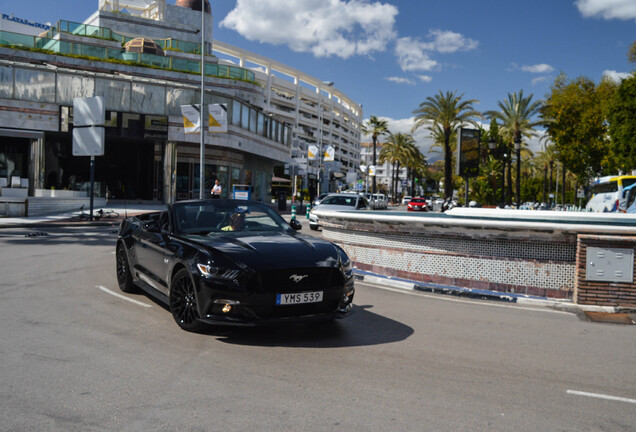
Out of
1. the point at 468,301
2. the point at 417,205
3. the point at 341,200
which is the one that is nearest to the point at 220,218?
the point at 468,301

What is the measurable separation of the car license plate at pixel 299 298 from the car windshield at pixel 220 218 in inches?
60.5

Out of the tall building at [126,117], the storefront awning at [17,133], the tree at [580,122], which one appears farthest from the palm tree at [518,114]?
the storefront awning at [17,133]

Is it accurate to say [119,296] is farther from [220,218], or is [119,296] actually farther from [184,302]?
[184,302]

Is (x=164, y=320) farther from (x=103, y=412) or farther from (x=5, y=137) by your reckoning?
(x=5, y=137)

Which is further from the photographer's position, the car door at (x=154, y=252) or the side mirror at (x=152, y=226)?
the side mirror at (x=152, y=226)

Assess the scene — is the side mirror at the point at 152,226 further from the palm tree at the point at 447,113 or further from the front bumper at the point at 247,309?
the palm tree at the point at 447,113

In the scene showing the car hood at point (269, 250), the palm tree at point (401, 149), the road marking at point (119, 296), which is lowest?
the road marking at point (119, 296)

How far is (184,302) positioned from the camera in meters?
5.69

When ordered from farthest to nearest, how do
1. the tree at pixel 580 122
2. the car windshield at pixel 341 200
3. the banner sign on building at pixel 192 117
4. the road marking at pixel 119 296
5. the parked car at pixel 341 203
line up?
the tree at pixel 580 122 < the banner sign on building at pixel 192 117 < the car windshield at pixel 341 200 < the parked car at pixel 341 203 < the road marking at pixel 119 296

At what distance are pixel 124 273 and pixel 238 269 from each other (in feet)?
11.6

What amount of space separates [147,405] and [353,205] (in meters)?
19.1

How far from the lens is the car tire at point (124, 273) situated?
781 cm

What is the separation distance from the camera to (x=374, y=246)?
10.4m

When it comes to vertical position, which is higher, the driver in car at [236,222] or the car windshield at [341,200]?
the car windshield at [341,200]
